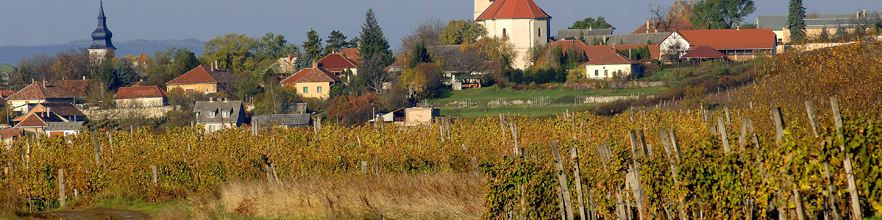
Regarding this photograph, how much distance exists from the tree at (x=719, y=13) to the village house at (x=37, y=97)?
5463 centimetres

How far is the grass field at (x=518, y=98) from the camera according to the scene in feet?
157

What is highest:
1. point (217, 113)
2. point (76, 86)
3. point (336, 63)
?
point (336, 63)

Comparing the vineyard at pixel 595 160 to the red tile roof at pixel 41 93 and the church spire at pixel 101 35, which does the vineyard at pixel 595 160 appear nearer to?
the red tile roof at pixel 41 93

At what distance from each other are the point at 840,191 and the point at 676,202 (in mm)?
1970

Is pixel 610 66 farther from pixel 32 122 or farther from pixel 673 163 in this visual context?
pixel 673 163

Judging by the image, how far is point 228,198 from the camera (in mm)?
15117

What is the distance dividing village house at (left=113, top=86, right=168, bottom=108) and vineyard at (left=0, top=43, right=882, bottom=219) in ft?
128

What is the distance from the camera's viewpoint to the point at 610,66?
6094 centimetres

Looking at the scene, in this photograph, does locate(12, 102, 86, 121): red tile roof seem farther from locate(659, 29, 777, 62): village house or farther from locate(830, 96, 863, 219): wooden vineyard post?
locate(830, 96, 863, 219): wooden vineyard post

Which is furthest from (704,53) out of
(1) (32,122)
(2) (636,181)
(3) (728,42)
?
(2) (636,181)

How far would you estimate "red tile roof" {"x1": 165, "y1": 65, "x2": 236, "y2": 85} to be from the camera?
6900 cm

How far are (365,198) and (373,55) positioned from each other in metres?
56.3

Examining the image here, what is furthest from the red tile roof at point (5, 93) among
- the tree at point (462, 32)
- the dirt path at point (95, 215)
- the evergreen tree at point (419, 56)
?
the dirt path at point (95, 215)

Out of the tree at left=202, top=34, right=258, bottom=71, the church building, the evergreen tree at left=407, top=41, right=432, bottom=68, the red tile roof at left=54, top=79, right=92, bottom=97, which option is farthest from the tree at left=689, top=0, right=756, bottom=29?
the red tile roof at left=54, top=79, right=92, bottom=97
